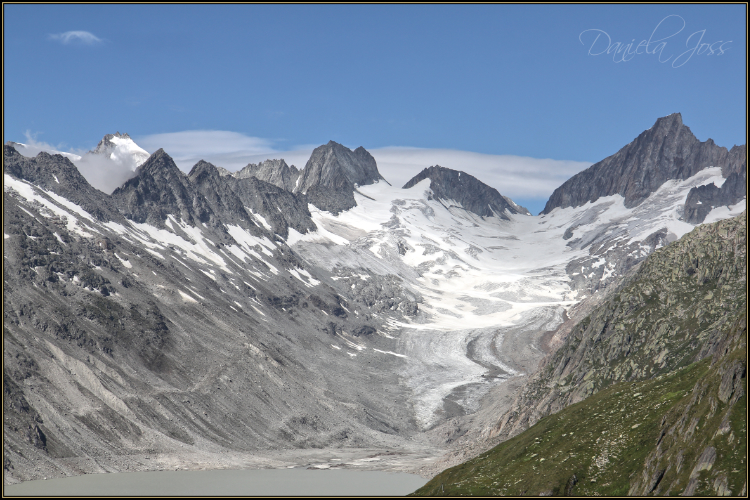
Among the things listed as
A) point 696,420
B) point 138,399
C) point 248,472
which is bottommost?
point 248,472

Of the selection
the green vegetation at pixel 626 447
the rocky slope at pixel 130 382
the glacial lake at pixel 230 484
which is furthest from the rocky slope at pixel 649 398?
the rocky slope at pixel 130 382

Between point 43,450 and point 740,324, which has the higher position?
point 740,324

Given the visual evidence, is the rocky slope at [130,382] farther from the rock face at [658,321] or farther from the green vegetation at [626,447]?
the green vegetation at [626,447]

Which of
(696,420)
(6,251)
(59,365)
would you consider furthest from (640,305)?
(6,251)

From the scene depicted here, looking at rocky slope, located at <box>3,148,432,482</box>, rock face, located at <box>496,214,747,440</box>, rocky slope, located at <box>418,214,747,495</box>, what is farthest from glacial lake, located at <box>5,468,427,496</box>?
rock face, located at <box>496,214,747,440</box>

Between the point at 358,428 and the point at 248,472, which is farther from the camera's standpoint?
the point at 358,428

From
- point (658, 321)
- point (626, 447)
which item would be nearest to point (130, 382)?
point (658, 321)

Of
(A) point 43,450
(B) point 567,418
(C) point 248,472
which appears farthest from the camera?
(C) point 248,472

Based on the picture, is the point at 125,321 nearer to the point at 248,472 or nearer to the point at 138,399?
the point at 138,399
